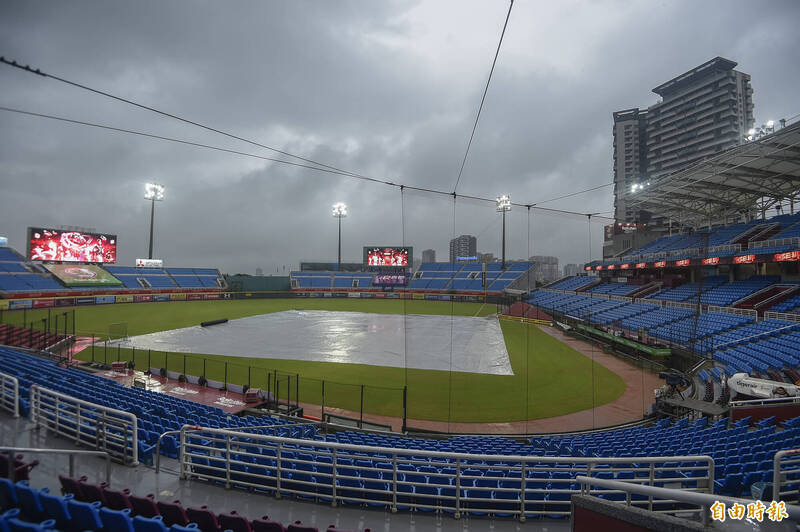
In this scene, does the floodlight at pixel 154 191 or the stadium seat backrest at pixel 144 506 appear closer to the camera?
the stadium seat backrest at pixel 144 506

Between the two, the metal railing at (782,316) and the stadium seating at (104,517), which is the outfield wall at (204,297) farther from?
the stadium seating at (104,517)

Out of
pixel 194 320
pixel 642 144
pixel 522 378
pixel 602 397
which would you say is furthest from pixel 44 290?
pixel 642 144

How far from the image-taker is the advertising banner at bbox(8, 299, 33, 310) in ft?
139

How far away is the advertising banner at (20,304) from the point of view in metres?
42.4

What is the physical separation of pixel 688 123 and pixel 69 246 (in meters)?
140

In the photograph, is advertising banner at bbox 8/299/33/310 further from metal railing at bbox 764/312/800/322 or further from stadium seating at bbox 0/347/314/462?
metal railing at bbox 764/312/800/322

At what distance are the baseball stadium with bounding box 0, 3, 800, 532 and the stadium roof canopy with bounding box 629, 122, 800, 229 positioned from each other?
0.70 ft

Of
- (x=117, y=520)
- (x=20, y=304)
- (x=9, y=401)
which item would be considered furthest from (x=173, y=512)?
(x=20, y=304)

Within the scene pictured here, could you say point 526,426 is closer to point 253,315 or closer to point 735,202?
point 735,202

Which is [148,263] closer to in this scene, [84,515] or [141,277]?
[141,277]

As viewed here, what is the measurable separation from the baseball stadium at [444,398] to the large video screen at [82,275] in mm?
573

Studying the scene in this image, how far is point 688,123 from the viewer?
89.8 m

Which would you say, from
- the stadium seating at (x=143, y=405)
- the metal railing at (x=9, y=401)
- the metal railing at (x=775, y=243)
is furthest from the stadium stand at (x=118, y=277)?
the metal railing at (x=775, y=243)

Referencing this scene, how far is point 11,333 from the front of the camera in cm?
2419
